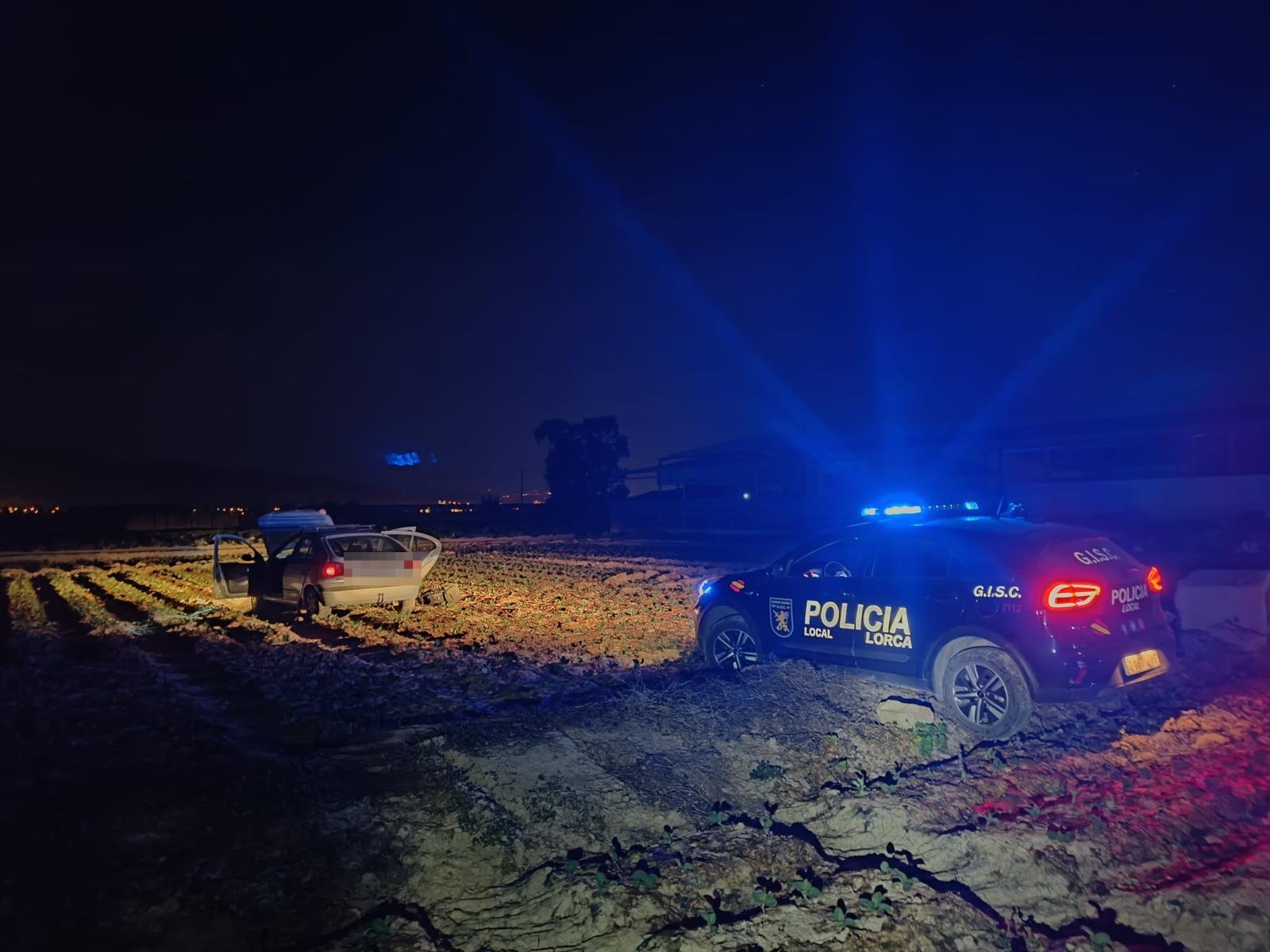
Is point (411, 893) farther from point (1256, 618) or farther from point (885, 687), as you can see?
point (1256, 618)

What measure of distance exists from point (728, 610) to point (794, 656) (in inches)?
35.7

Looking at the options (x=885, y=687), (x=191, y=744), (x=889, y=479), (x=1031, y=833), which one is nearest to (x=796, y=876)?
(x=1031, y=833)

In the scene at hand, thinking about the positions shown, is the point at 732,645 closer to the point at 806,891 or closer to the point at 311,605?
the point at 806,891

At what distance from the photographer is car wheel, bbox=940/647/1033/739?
5711 mm

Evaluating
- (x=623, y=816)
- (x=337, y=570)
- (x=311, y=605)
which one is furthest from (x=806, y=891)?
(x=311, y=605)

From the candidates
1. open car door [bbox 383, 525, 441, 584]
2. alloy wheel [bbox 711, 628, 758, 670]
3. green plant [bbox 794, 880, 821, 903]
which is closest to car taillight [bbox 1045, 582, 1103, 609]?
alloy wheel [bbox 711, 628, 758, 670]

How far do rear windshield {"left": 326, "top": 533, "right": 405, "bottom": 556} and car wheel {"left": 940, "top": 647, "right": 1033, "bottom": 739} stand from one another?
31.6 feet

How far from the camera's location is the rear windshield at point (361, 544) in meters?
12.6

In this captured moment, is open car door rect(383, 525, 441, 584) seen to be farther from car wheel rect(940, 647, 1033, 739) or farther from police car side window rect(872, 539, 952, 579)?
car wheel rect(940, 647, 1033, 739)

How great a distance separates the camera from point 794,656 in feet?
23.8

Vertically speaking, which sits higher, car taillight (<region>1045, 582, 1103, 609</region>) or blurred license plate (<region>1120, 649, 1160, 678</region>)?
car taillight (<region>1045, 582, 1103, 609</region>)

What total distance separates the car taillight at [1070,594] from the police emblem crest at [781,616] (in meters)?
2.26

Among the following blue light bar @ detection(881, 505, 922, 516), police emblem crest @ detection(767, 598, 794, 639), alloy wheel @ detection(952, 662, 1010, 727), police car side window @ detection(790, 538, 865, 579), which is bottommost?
alloy wheel @ detection(952, 662, 1010, 727)

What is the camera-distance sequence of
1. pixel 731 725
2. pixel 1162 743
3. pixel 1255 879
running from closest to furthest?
pixel 1255 879 → pixel 1162 743 → pixel 731 725
